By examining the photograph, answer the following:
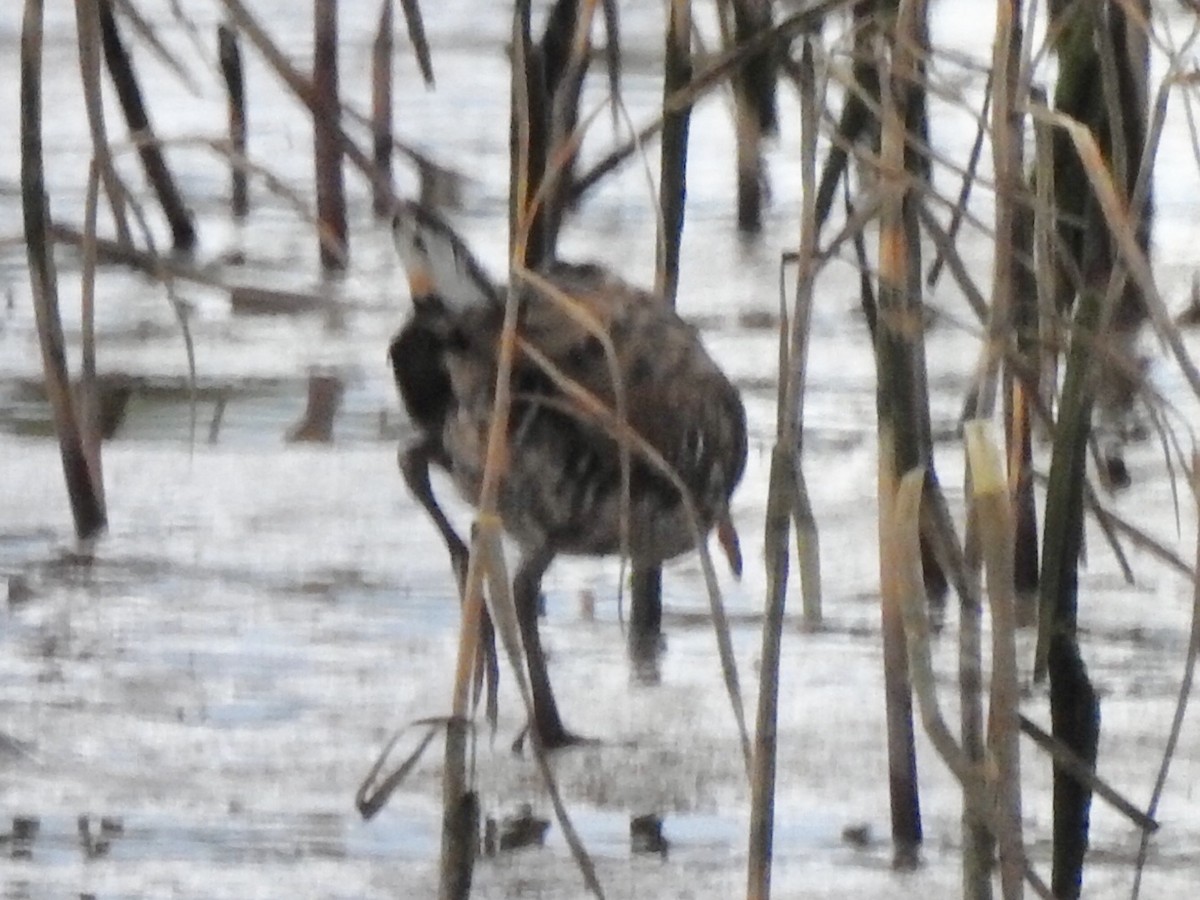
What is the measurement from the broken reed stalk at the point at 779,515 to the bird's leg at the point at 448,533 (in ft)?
1.37

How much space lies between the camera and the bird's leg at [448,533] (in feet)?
8.39

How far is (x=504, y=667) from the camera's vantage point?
3.04 m

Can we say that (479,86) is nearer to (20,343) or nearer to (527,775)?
(20,343)

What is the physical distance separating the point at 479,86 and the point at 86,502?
3.07 m

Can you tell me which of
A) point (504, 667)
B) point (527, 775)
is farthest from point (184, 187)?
point (527, 775)

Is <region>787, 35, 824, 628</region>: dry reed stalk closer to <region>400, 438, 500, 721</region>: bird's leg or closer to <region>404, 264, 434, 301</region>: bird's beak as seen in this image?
<region>400, 438, 500, 721</region>: bird's leg

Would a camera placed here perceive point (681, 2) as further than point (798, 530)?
Yes

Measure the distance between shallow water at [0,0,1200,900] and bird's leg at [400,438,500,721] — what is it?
115mm

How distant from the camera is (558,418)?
9.25 feet

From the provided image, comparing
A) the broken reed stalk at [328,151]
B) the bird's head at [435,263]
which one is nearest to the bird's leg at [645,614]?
the bird's head at [435,263]

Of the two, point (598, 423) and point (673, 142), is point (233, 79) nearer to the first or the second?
point (673, 142)

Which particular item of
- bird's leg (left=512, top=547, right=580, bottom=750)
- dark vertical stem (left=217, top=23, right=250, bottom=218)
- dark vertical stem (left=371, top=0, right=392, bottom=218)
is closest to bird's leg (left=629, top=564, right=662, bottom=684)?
bird's leg (left=512, top=547, right=580, bottom=750)

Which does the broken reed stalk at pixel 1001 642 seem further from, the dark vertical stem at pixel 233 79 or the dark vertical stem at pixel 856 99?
the dark vertical stem at pixel 233 79

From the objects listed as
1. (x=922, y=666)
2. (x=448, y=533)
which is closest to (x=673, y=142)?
(x=448, y=533)
